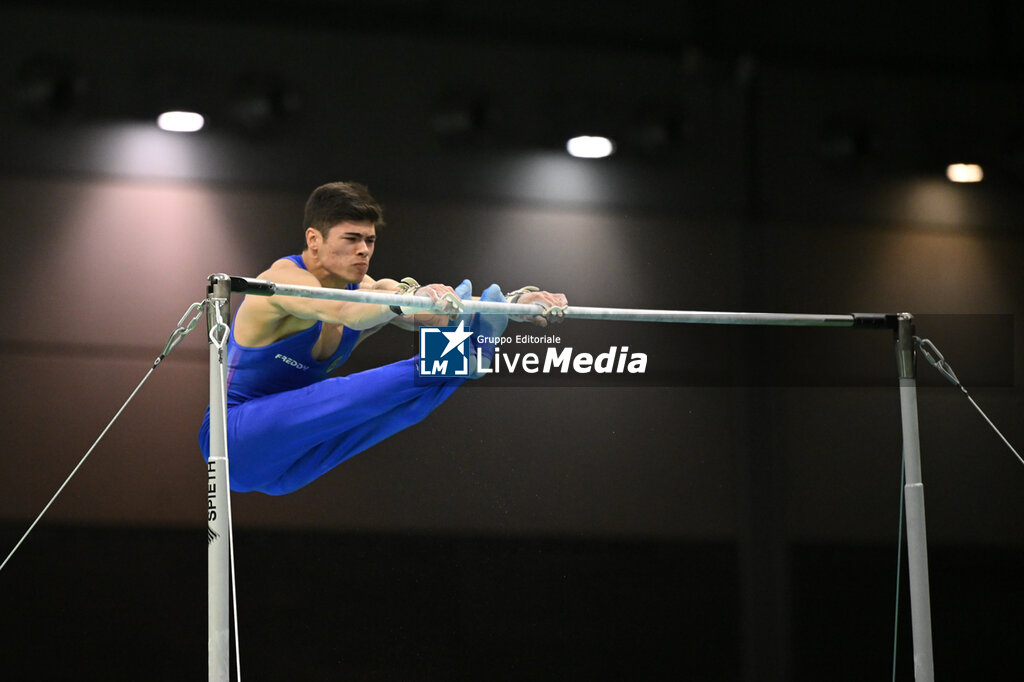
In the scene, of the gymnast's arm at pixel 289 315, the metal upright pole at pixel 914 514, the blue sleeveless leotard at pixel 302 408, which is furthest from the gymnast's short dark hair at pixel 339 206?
the metal upright pole at pixel 914 514

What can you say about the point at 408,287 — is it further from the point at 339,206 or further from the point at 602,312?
the point at 602,312

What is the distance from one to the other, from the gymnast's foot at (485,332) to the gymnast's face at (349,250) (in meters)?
0.38

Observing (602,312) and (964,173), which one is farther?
(964,173)

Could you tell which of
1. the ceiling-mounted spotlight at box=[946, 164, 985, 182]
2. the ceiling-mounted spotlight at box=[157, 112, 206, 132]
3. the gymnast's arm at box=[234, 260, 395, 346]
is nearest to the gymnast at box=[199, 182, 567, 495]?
the gymnast's arm at box=[234, 260, 395, 346]

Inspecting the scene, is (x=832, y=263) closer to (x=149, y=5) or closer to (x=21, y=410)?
(x=149, y=5)

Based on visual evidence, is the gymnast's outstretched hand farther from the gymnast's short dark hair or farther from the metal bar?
the gymnast's short dark hair

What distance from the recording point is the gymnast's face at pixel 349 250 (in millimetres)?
3254

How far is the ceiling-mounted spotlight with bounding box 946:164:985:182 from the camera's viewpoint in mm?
3834

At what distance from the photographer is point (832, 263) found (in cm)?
375

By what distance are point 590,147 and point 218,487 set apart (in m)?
1.74

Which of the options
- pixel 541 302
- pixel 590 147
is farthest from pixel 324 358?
pixel 590 147

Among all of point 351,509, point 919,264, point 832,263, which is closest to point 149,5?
point 351,509

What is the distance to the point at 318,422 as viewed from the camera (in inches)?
123

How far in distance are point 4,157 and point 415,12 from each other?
130cm
